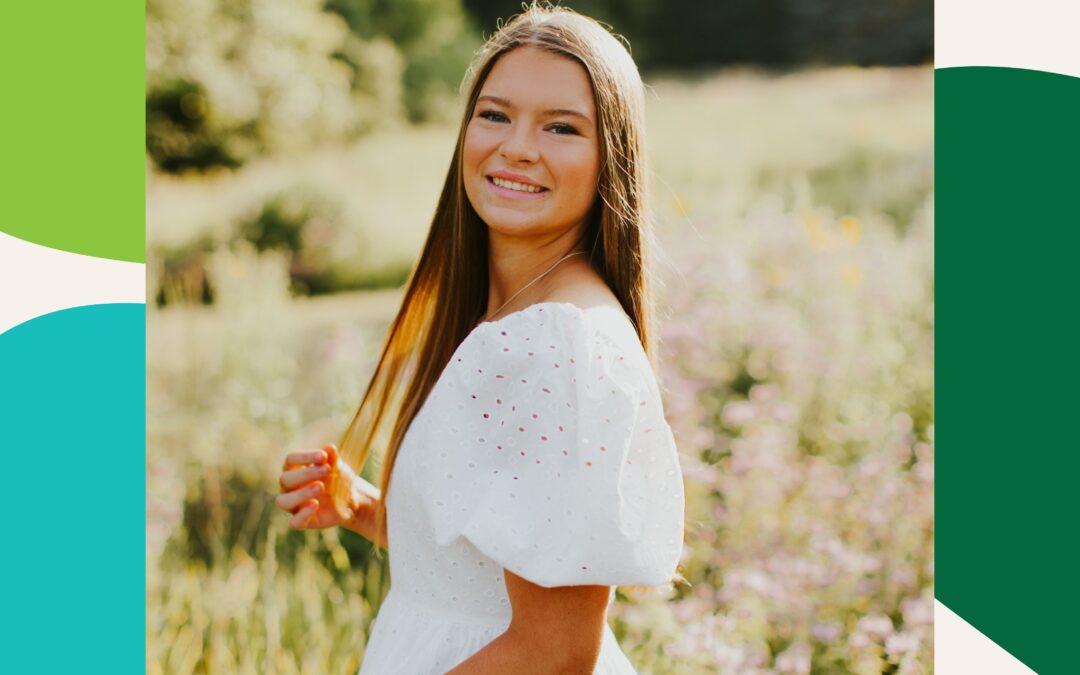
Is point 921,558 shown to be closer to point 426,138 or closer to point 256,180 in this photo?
point 256,180

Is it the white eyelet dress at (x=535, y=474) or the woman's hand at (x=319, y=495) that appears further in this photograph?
the woman's hand at (x=319, y=495)

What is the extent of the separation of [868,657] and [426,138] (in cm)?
786

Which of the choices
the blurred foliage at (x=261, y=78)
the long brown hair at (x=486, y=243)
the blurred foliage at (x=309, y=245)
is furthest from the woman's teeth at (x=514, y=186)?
the blurred foliage at (x=261, y=78)

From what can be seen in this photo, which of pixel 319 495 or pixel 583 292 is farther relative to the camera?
pixel 319 495

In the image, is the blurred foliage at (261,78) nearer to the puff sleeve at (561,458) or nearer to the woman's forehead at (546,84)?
the woman's forehead at (546,84)

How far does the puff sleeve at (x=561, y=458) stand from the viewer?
56.1 inches

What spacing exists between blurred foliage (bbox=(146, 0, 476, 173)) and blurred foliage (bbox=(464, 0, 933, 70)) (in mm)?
3526

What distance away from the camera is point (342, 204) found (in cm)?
765

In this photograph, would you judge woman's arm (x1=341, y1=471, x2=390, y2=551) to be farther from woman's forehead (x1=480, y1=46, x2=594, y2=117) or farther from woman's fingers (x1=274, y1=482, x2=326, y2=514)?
woman's forehead (x1=480, y1=46, x2=594, y2=117)

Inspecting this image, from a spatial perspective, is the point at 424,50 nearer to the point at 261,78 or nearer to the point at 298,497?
the point at 261,78

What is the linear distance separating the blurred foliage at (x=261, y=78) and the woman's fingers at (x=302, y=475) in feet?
18.7

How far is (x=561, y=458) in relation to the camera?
144 cm

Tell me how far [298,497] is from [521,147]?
2.68 ft

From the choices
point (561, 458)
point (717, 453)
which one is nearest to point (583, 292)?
point (561, 458)
